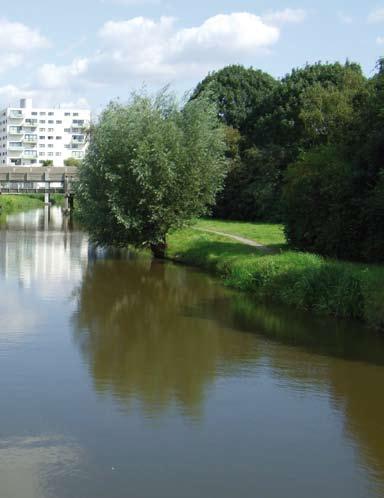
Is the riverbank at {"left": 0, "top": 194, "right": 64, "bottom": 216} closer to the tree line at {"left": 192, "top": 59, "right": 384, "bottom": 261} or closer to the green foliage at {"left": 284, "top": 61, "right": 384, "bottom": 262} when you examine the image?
the tree line at {"left": 192, "top": 59, "right": 384, "bottom": 261}

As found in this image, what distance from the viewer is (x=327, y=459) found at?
10.2 metres

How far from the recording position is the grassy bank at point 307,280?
1936cm

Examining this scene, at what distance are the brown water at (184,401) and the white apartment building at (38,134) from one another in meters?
156

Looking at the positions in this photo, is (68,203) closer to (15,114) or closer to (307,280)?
(307,280)

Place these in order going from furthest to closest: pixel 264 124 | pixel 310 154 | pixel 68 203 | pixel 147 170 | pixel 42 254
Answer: pixel 68 203 → pixel 264 124 → pixel 42 254 → pixel 147 170 → pixel 310 154

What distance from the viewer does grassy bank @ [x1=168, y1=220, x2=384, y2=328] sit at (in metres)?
19.4

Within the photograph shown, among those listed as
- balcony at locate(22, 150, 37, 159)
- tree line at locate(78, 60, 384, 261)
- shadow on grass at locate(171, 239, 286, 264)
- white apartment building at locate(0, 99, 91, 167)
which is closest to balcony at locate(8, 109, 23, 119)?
white apartment building at locate(0, 99, 91, 167)

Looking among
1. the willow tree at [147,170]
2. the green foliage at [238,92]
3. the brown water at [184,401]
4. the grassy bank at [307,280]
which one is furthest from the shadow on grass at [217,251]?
the green foliage at [238,92]

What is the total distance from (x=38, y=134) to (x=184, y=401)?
16999cm

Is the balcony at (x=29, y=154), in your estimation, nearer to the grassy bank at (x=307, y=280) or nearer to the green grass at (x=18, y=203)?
the green grass at (x=18, y=203)

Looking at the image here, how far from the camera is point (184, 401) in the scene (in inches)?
499

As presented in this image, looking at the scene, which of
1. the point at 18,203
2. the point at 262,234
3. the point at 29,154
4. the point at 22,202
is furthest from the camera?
the point at 29,154

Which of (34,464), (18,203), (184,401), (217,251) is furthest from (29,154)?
(34,464)

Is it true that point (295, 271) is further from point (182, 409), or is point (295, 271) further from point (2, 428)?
point (2, 428)
